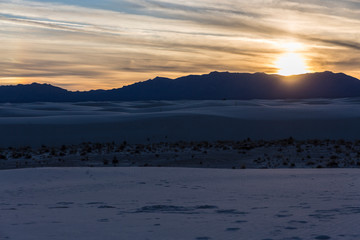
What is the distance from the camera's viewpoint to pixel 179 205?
7629mm

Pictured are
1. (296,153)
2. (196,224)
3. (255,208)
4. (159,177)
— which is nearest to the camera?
(196,224)

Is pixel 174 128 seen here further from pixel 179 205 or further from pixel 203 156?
pixel 179 205

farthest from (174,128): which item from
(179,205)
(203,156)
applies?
(179,205)

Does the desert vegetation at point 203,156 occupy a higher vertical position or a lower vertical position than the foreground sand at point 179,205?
lower

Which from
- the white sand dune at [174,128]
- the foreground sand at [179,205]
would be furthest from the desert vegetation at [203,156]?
the white sand dune at [174,128]

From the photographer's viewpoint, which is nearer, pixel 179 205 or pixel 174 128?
pixel 179 205

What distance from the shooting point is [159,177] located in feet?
36.7

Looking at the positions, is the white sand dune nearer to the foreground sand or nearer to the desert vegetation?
the desert vegetation

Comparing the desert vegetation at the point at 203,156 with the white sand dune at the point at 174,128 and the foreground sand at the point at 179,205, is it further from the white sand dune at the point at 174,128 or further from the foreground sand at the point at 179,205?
the white sand dune at the point at 174,128

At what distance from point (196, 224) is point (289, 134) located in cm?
2275

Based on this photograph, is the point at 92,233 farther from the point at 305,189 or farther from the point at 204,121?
the point at 204,121

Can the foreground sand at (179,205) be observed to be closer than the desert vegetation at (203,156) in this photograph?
Yes

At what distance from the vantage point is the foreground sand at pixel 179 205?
5.86 meters

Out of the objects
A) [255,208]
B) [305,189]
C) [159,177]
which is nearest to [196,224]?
[255,208]
